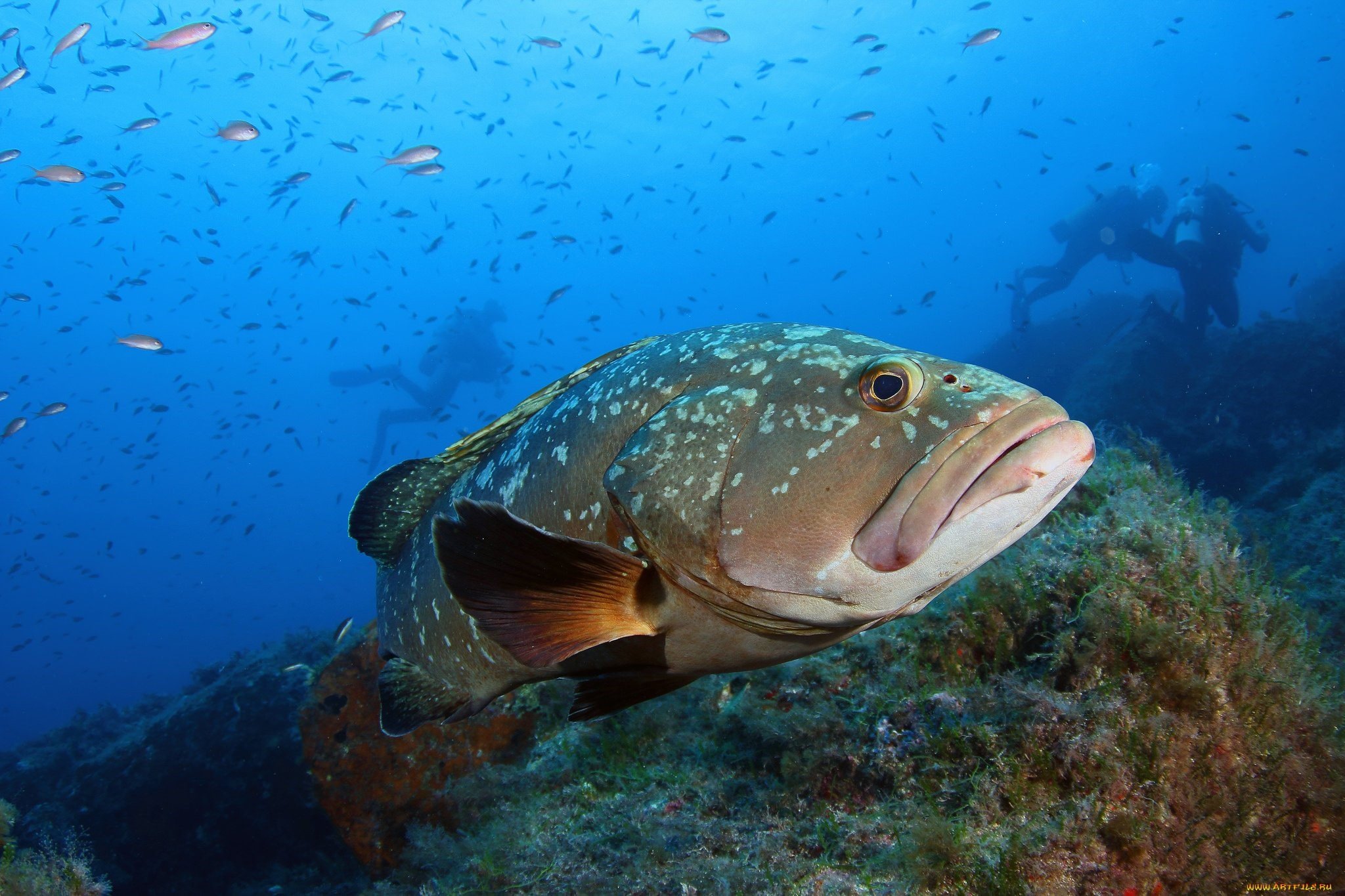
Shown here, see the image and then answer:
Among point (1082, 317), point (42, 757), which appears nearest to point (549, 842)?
point (42, 757)

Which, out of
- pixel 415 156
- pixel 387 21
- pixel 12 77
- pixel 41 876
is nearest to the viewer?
pixel 41 876

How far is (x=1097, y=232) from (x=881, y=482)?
106 feet

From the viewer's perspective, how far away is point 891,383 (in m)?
1.87

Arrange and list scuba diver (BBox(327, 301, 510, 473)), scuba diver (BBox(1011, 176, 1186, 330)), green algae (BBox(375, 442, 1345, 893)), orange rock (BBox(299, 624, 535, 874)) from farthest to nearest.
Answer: scuba diver (BBox(327, 301, 510, 473)) → scuba diver (BBox(1011, 176, 1186, 330)) → orange rock (BBox(299, 624, 535, 874)) → green algae (BBox(375, 442, 1345, 893))

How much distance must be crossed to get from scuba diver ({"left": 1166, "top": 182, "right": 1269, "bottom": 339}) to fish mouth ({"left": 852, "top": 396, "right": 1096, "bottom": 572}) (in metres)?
23.0

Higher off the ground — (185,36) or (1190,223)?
(185,36)

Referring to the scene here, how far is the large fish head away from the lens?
166cm

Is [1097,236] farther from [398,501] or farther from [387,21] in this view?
[398,501]

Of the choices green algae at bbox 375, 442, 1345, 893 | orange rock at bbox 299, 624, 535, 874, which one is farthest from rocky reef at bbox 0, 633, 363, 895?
green algae at bbox 375, 442, 1345, 893

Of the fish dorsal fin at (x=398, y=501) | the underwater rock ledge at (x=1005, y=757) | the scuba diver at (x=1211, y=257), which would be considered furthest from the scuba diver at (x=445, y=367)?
the fish dorsal fin at (x=398, y=501)

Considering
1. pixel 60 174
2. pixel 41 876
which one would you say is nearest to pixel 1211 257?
pixel 41 876

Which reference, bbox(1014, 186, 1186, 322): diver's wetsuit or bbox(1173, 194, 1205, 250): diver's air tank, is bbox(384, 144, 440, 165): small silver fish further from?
bbox(1014, 186, 1186, 322): diver's wetsuit

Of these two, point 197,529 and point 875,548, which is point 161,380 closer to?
point 197,529

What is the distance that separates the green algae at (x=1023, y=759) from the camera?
88.5 inches
